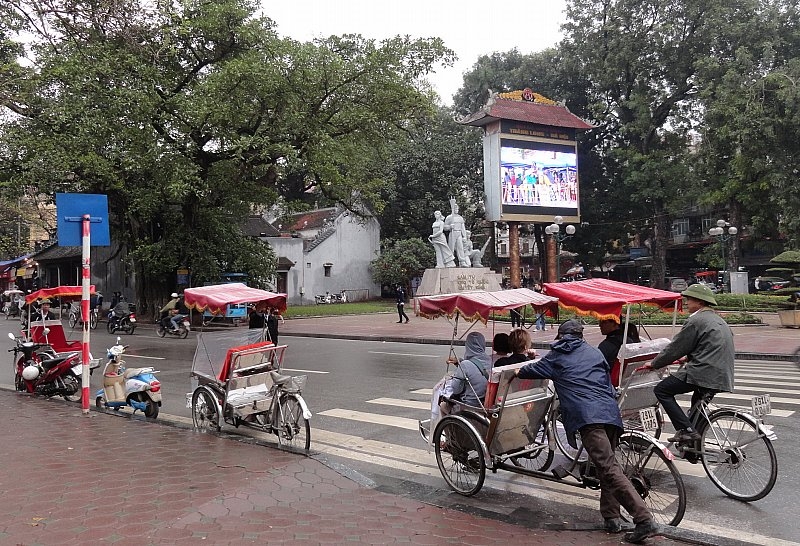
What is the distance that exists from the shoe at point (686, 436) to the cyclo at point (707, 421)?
0.06 metres

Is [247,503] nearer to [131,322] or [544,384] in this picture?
[544,384]

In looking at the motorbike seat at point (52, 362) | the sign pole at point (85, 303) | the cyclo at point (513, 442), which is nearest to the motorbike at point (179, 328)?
the motorbike seat at point (52, 362)

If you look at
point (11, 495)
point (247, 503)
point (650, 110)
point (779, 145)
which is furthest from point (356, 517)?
point (650, 110)

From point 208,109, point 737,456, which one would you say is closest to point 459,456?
point 737,456

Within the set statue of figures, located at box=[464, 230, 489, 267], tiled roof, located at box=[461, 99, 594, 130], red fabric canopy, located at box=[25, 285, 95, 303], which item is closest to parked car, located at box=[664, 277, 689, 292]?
tiled roof, located at box=[461, 99, 594, 130]

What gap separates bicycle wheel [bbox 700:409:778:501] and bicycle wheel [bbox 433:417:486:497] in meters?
1.90

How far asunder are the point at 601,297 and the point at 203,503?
12.5 feet

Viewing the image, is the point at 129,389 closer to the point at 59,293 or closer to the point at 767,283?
the point at 59,293

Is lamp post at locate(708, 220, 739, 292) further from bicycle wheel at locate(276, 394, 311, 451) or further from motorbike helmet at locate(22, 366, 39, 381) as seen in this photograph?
motorbike helmet at locate(22, 366, 39, 381)

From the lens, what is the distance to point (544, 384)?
5477 millimetres

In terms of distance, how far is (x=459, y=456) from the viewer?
5441 mm

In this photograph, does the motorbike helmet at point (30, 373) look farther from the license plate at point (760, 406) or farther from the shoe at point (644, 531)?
the license plate at point (760, 406)

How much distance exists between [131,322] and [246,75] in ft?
32.0

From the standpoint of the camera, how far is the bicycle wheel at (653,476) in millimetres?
4484
